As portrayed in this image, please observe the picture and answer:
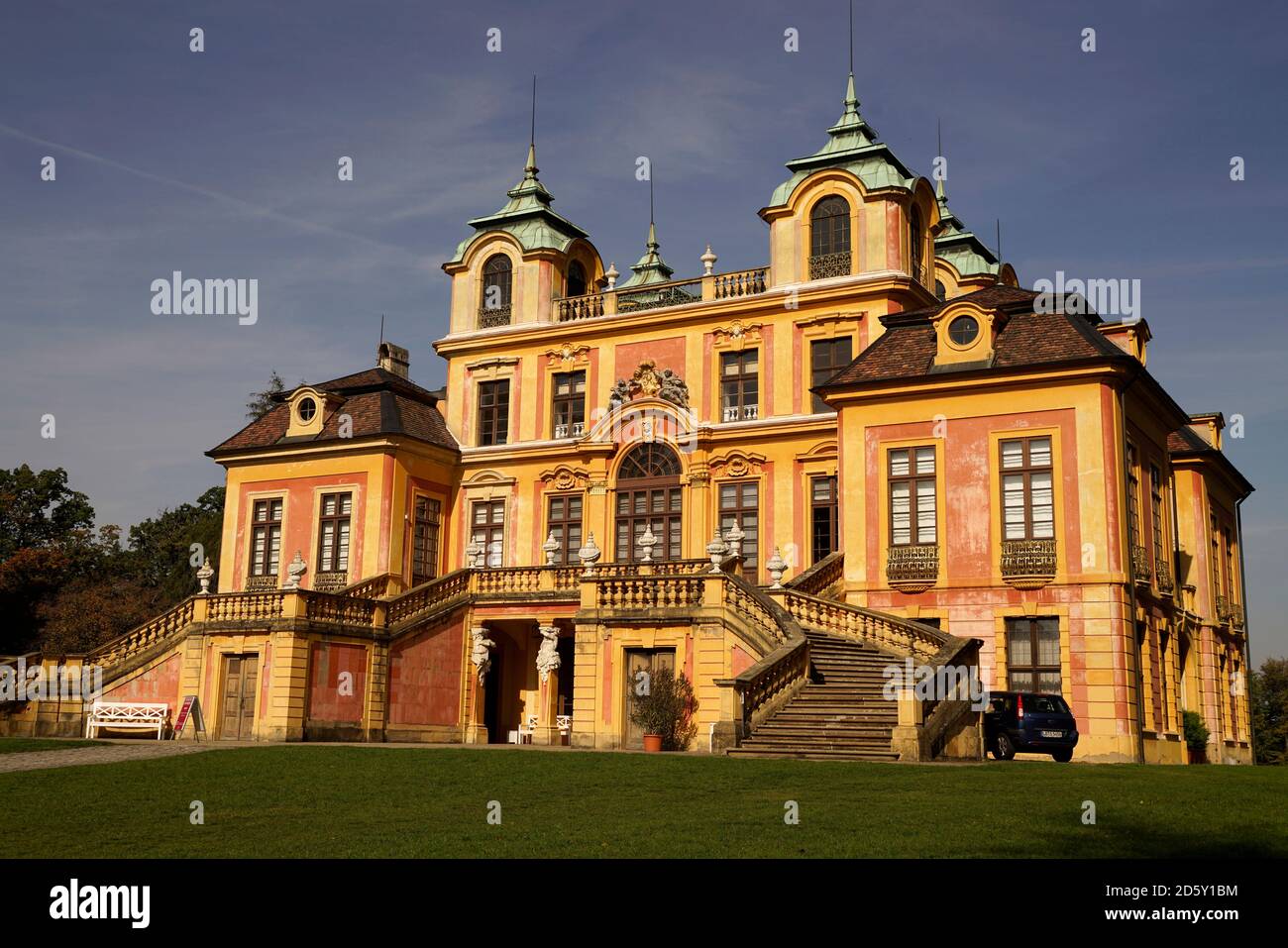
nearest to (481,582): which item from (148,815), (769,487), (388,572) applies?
(388,572)

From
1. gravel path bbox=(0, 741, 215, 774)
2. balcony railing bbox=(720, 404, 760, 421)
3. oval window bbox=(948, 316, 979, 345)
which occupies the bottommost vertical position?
gravel path bbox=(0, 741, 215, 774)

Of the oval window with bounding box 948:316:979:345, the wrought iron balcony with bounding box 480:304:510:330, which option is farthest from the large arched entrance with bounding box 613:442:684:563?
the oval window with bounding box 948:316:979:345

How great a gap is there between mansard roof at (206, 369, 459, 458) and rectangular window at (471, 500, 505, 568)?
2.07 metres

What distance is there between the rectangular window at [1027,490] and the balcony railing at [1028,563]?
24cm

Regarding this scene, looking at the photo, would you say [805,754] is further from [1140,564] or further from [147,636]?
[147,636]

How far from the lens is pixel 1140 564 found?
30312 mm

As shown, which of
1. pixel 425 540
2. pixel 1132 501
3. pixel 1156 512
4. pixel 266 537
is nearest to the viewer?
pixel 1132 501

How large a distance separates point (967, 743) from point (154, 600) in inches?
1976

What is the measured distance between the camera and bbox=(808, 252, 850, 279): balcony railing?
117ft

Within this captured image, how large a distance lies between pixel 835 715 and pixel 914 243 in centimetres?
1725

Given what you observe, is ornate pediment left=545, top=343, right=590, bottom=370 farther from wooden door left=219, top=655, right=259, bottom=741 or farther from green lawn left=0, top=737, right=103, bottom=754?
green lawn left=0, top=737, right=103, bottom=754

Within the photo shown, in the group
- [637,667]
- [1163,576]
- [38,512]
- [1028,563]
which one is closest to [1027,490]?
[1028,563]

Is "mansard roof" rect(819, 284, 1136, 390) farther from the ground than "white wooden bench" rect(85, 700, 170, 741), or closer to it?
farther from the ground
